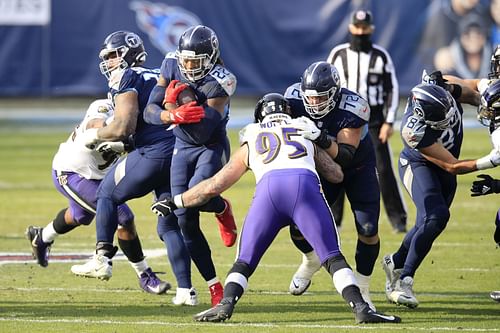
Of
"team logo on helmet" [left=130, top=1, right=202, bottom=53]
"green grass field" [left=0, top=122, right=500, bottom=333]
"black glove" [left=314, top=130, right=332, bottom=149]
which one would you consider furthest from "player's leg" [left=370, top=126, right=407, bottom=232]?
"team logo on helmet" [left=130, top=1, right=202, bottom=53]

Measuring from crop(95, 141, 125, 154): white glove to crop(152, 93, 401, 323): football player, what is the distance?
113cm

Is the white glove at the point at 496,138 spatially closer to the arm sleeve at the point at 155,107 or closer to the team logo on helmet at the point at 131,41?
the arm sleeve at the point at 155,107

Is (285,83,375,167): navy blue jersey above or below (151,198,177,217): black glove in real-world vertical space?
above

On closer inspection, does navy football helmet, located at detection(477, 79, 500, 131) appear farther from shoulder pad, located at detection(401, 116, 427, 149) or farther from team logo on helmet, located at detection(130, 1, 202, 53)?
team logo on helmet, located at detection(130, 1, 202, 53)

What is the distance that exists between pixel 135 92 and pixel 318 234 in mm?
1684

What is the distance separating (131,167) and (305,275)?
131 centimetres

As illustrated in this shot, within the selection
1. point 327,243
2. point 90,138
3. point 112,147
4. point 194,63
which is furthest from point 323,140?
point 90,138

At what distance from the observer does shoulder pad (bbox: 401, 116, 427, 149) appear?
7090mm

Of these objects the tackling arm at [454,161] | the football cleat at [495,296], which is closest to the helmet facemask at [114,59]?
the tackling arm at [454,161]

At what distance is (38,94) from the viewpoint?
20391 millimetres

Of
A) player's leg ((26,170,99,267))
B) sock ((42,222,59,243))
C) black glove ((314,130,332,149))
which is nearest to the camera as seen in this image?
black glove ((314,130,332,149))

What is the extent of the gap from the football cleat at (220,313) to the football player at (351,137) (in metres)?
0.94

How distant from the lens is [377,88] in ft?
34.5

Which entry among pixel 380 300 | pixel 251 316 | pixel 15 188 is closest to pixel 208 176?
pixel 251 316
